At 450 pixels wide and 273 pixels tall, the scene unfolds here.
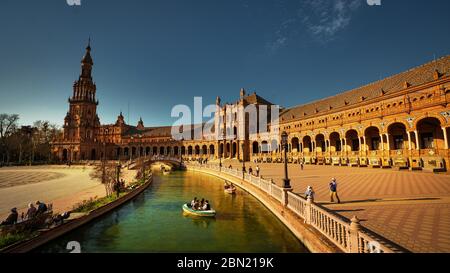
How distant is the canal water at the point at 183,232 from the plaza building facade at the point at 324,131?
12270 mm

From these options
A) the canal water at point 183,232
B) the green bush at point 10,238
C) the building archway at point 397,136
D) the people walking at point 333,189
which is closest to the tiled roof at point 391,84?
the building archway at point 397,136

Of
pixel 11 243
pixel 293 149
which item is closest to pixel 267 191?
pixel 11 243

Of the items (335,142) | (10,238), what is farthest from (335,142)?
(10,238)

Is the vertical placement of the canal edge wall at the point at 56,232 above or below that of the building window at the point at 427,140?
below

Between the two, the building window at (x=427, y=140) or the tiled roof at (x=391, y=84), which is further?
the tiled roof at (x=391, y=84)

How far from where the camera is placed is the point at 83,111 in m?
85.2

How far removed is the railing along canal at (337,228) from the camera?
17.4 ft

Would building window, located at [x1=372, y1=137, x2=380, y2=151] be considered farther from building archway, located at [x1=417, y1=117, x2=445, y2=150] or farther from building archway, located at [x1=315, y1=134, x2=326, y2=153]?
building archway, located at [x1=315, y1=134, x2=326, y2=153]

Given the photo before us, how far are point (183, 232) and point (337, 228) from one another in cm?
876

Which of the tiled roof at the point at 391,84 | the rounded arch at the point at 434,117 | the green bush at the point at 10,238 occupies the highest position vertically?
the tiled roof at the point at 391,84

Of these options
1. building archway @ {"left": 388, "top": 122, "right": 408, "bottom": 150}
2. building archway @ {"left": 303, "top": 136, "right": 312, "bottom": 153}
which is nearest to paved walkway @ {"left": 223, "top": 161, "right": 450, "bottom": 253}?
building archway @ {"left": 388, "top": 122, "right": 408, "bottom": 150}

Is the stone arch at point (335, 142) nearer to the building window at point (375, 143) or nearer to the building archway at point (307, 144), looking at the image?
the building archway at point (307, 144)

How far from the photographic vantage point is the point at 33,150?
73.8 m
